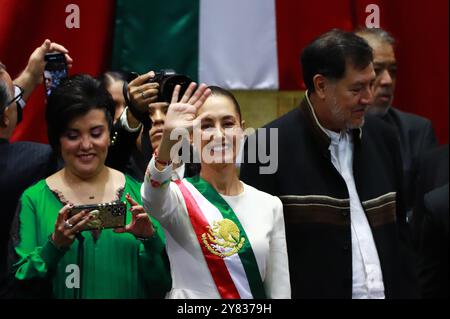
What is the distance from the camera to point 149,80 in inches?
134

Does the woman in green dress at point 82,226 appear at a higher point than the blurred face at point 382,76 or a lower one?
lower

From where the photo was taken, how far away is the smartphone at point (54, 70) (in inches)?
139

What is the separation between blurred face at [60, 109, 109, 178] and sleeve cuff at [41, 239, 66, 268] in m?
0.29

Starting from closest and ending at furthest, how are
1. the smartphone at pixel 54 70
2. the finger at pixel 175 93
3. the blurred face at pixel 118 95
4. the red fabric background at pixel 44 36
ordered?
the finger at pixel 175 93 → the smartphone at pixel 54 70 → the blurred face at pixel 118 95 → the red fabric background at pixel 44 36

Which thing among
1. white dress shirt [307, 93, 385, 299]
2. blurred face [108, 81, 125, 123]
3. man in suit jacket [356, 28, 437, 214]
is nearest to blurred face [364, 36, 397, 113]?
man in suit jacket [356, 28, 437, 214]

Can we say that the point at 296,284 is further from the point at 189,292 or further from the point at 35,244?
the point at 35,244

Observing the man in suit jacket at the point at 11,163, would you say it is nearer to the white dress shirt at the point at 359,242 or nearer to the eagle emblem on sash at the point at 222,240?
the eagle emblem on sash at the point at 222,240

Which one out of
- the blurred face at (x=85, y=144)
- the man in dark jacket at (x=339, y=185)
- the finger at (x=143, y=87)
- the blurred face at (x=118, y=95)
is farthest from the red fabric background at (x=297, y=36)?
the blurred face at (x=85, y=144)

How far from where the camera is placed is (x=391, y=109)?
4.52 meters

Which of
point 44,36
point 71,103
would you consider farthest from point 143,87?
point 44,36

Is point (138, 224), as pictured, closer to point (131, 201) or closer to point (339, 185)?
point (131, 201)

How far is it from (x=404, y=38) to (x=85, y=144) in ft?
6.80

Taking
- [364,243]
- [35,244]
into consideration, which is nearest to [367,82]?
[364,243]

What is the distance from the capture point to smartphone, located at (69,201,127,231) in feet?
10.1
